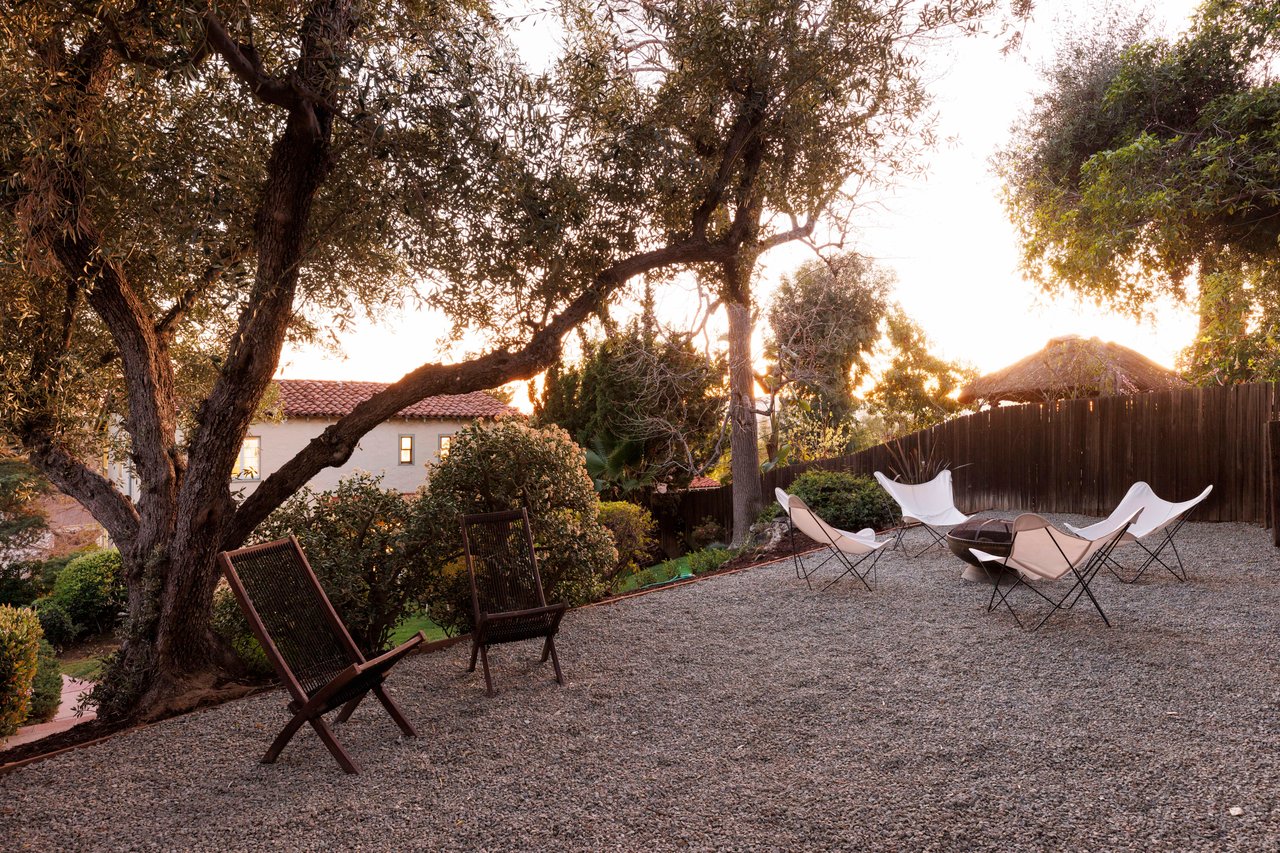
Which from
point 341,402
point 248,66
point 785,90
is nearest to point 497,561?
point 248,66

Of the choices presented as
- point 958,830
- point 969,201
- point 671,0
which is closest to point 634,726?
point 958,830

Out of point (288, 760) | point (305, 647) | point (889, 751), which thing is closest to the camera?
point (889, 751)

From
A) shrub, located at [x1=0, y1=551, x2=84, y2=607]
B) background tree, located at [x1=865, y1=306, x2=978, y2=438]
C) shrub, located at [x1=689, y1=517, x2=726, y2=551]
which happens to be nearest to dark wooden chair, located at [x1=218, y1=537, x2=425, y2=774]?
shrub, located at [x1=689, y1=517, x2=726, y2=551]

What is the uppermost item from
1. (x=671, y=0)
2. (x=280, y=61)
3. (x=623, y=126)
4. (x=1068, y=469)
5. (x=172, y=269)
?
(x=671, y=0)

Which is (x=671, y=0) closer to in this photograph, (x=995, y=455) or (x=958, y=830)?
(x=958, y=830)

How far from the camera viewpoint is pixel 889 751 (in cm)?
370

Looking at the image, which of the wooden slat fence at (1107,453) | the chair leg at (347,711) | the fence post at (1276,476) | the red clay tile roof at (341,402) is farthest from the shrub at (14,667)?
the red clay tile roof at (341,402)

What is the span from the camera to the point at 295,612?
14.7ft

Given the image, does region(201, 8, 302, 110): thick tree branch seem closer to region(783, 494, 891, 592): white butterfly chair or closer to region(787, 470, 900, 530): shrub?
region(783, 494, 891, 592): white butterfly chair

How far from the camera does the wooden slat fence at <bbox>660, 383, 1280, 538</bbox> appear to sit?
9594mm

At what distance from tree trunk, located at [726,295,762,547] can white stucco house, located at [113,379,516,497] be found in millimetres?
11952

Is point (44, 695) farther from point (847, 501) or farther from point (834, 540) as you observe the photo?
point (847, 501)

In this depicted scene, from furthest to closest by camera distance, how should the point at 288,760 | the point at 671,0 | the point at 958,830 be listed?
the point at 671,0
the point at 288,760
the point at 958,830

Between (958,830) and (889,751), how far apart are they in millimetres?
776
